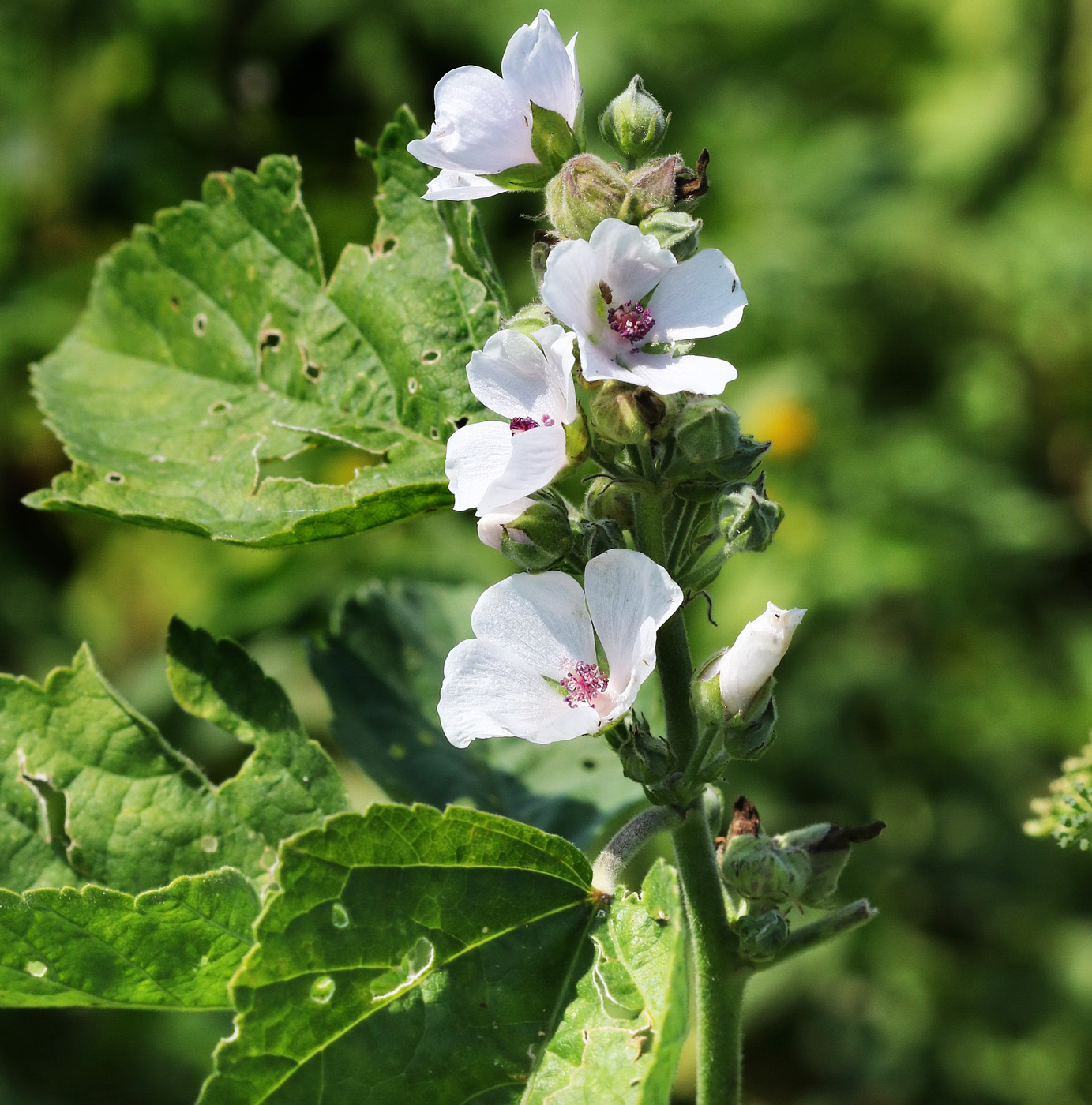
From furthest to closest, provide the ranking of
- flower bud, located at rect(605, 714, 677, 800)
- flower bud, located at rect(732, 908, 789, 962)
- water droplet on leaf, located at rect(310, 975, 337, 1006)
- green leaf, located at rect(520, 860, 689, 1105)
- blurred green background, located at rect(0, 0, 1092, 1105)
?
blurred green background, located at rect(0, 0, 1092, 1105), flower bud, located at rect(732, 908, 789, 962), flower bud, located at rect(605, 714, 677, 800), water droplet on leaf, located at rect(310, 975, 337, 1006), green leaf, located at rect(520, 860, 689, 1105)

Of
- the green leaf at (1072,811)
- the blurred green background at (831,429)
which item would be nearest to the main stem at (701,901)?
the green leaf at (1072,811)

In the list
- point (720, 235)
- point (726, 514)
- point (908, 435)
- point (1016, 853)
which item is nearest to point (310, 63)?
point (720, 235)

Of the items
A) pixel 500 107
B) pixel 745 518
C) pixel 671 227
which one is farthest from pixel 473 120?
pixel 745 518

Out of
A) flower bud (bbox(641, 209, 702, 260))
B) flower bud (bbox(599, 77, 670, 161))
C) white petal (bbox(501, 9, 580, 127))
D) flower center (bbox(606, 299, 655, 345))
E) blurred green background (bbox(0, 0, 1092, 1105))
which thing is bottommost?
blurred green background (bbox(0, 0, 1092, 1105))

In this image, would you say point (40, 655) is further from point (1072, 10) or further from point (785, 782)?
point (1072, 10)

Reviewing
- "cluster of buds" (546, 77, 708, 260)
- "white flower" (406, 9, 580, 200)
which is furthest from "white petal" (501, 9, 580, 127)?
"cluster of buds" (546, 77, 708, 260)

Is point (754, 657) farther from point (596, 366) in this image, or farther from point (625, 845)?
point (596, 366)

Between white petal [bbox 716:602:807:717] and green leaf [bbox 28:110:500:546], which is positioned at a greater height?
green leaf [bbox 28:110:500:546]

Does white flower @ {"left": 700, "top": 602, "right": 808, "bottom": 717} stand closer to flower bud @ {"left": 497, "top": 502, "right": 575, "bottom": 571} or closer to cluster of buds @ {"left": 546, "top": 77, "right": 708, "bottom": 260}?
flower bud @ {"left": 497, "top": 502, "right": 575, "bottom": 571}
